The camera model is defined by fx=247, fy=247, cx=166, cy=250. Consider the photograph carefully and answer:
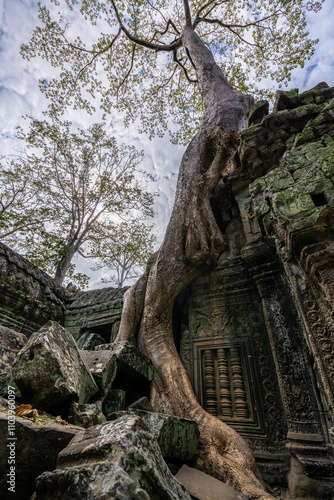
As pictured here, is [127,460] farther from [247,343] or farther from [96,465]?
[247,343]

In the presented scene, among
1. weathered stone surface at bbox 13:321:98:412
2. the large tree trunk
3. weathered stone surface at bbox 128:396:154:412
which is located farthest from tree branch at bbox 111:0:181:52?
weathered stone surface at bbox 128:396:154:412

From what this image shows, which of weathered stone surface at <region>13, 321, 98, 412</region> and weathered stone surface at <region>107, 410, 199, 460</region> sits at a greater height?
weathered stone surface at <region>13, 321, 98, 412</region>

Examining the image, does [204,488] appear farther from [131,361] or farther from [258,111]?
[258,111]

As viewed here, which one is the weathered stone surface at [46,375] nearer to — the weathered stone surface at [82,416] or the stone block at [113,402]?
the weathered stone surface at [82,416]

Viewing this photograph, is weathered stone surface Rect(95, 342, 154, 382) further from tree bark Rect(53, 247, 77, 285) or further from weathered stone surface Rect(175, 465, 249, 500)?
tree bark Rect(53, 247, 77, 285)

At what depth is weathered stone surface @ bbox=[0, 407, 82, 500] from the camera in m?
0.96

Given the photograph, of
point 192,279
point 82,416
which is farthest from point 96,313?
point 82,416

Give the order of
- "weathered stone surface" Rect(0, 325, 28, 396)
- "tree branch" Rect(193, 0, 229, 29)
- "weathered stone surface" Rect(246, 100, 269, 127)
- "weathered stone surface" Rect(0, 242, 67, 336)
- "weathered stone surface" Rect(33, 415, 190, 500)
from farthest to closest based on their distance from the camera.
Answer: "tree branch" Rect(193, 0, 229, 29), "weathered stone surface" Rect(0, 242, 67, 336), "weathered stone surface" Rect(246, 100, 269, 127), "weathered stone surface" Rect(0, 325, 28, 396), "weathered stone surface" Rect(33, 415, 190, 500)

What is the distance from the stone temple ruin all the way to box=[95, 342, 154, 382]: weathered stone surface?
0.09ft

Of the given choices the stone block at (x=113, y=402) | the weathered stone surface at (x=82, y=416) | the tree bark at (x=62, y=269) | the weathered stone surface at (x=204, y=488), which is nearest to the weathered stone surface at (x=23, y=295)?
the stone block at (x=113, y=402)

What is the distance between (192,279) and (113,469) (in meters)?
2.85

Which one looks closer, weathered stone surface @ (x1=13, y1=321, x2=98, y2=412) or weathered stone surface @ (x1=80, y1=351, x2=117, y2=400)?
weathered stone surface @ (x1=13, y1=321, x2=98, y2=412)

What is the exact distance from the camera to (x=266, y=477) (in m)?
2.26

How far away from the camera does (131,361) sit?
254 centimetres
